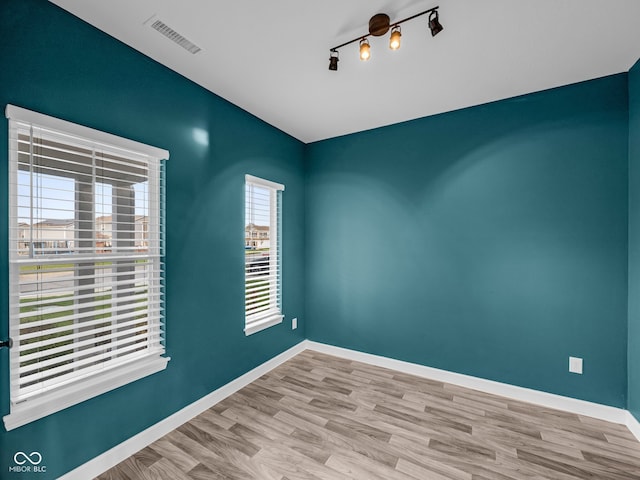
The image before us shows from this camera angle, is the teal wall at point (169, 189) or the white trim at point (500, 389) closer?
the teal wall at point (169, 189)

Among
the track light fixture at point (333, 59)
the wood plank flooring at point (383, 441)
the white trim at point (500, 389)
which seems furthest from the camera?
the white trim at point (500, 389)

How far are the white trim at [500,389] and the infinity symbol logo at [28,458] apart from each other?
2.69m

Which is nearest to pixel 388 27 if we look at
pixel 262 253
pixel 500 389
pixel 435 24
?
pixel 435 24

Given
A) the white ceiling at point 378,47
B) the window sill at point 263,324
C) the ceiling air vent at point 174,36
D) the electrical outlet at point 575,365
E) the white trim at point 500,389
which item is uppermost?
the white ceiling at point 378,47

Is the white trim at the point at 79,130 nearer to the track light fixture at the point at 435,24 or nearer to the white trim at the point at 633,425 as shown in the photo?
the track light fixture at the point at 435,24

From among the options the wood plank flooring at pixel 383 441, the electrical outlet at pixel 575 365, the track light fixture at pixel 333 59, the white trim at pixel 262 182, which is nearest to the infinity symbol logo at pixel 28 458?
the wood plank flooring at pixel 383 441

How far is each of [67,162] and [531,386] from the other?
3.93m

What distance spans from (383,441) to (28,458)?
83.0 inches

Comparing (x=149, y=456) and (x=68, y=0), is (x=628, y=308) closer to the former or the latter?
(x=149, y=456)

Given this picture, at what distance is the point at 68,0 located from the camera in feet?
5.14

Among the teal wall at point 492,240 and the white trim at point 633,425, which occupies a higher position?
the teal wall at point 492,240

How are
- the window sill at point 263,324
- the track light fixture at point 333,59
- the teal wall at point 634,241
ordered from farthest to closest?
the window sill at point 263,324
the teal wall at point 634,241
the track light fixture at point 333,59

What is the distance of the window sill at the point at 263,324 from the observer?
290 cm

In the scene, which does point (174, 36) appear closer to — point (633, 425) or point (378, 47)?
point (378, 47)
